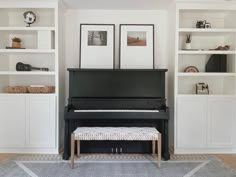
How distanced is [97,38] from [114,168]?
207 centimetres

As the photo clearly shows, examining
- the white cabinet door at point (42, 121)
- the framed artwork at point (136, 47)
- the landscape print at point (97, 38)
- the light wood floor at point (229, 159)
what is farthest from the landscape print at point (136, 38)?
the light wood floor at point (229, 159)

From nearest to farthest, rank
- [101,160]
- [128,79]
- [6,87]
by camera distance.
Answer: [101,160] → [128,79] → [6,87]

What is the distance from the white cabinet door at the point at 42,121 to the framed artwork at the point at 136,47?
4.25ft

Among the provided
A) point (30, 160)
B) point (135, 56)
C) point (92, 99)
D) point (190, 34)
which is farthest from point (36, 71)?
point (190, 34)

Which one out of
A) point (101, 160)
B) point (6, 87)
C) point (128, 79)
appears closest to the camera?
point (101, 160)

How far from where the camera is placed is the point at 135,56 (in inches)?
164

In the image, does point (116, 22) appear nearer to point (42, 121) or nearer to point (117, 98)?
point (117, 98)

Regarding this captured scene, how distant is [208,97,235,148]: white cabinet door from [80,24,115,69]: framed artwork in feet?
5.59

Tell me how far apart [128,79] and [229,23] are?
1851 mm

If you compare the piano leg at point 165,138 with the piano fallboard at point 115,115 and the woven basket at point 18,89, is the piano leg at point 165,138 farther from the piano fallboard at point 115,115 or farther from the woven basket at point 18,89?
the woven basket at point 18,89

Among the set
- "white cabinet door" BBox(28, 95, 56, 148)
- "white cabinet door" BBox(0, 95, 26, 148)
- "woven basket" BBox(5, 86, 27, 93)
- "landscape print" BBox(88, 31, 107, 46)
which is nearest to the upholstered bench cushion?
"white cabinet door" BBox(28, 95, 56, 148)

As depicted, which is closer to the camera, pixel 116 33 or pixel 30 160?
pixel 30 160

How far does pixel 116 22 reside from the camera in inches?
169

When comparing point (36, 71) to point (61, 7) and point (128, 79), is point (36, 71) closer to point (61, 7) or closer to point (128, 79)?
point (61, 7)
